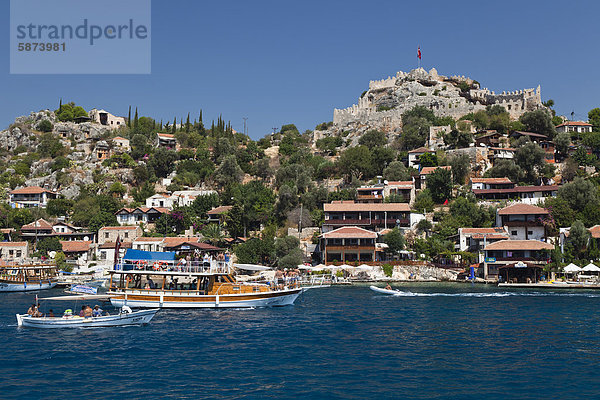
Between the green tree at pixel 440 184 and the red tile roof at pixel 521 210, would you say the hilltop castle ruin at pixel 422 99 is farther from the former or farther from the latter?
the red tile roof at pixel 521 210

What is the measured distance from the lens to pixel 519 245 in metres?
53.3

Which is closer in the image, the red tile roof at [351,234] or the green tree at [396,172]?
the red tile roof at [351,234]

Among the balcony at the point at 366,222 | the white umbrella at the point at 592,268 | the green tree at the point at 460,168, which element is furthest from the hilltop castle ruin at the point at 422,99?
the white umbrella at the point at 592,268

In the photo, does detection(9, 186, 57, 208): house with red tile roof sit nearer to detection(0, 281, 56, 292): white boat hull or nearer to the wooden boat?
detection(0, 281, 56, 292): white boat hull

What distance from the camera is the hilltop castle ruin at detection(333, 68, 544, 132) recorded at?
343 ft

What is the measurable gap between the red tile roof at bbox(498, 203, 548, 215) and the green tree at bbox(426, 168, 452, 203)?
1271 centimetres

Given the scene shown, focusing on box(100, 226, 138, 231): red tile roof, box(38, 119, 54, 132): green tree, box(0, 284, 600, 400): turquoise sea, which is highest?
box(38, 119, 54, 132): green tree

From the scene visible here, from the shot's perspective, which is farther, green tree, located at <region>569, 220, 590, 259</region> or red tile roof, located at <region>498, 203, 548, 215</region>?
red tile roof, located at <region>498, 203, 548, 215</region>

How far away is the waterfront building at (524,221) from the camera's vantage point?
2283 inches

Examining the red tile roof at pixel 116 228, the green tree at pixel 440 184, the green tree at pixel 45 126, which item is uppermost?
the green tree at pixel 45 126

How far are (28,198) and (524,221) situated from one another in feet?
246

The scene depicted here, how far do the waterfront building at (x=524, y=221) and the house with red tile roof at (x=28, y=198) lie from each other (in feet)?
229

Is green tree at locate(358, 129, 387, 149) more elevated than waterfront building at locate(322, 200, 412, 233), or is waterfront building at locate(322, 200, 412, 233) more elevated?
green tree at locate(358, 129, 387, 149)

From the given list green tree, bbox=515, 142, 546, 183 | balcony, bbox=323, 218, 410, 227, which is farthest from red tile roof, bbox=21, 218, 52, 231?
green tree, bbox=515, 142, 546, 183
